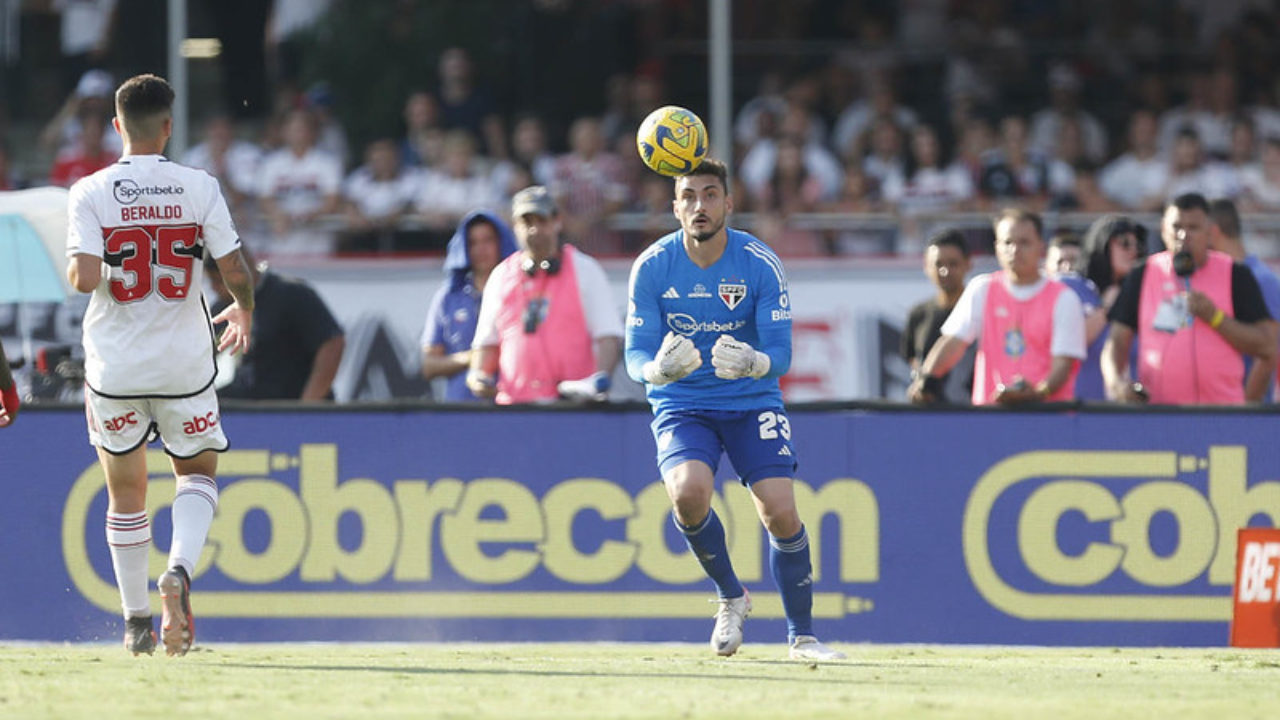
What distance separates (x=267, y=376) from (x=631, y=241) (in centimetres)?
497

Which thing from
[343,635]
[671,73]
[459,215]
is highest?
[671,73]

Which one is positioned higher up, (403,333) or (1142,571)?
(403,333)

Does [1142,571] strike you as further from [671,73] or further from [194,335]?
[671,73]

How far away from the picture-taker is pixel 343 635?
36.4 ft

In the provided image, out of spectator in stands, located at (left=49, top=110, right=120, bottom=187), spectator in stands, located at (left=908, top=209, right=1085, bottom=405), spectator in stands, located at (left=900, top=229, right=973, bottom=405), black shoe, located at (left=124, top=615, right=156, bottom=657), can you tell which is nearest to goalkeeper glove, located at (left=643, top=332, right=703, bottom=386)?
black shoe, located at (left=124, top=615, right=156, bottom=657)

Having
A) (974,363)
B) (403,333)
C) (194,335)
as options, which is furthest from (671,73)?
(194,335)

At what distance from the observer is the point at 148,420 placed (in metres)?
8.71

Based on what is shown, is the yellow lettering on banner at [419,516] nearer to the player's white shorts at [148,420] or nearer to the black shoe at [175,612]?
the player's white shorts at [148,420]

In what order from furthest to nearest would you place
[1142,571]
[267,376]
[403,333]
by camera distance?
[403,333]
[267,376]
[1142,571]

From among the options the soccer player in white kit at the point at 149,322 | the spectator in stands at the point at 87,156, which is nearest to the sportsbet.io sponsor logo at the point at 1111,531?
the soccer player in white kit at the point at 149,322

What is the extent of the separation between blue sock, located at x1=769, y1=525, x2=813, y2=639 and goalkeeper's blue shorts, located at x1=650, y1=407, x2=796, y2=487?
298 millimetres

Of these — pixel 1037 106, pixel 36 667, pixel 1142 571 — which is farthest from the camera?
pixel 1037 106

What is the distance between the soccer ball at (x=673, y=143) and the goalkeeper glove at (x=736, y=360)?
97 cm

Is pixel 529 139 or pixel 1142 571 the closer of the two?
pixel 1142 571
